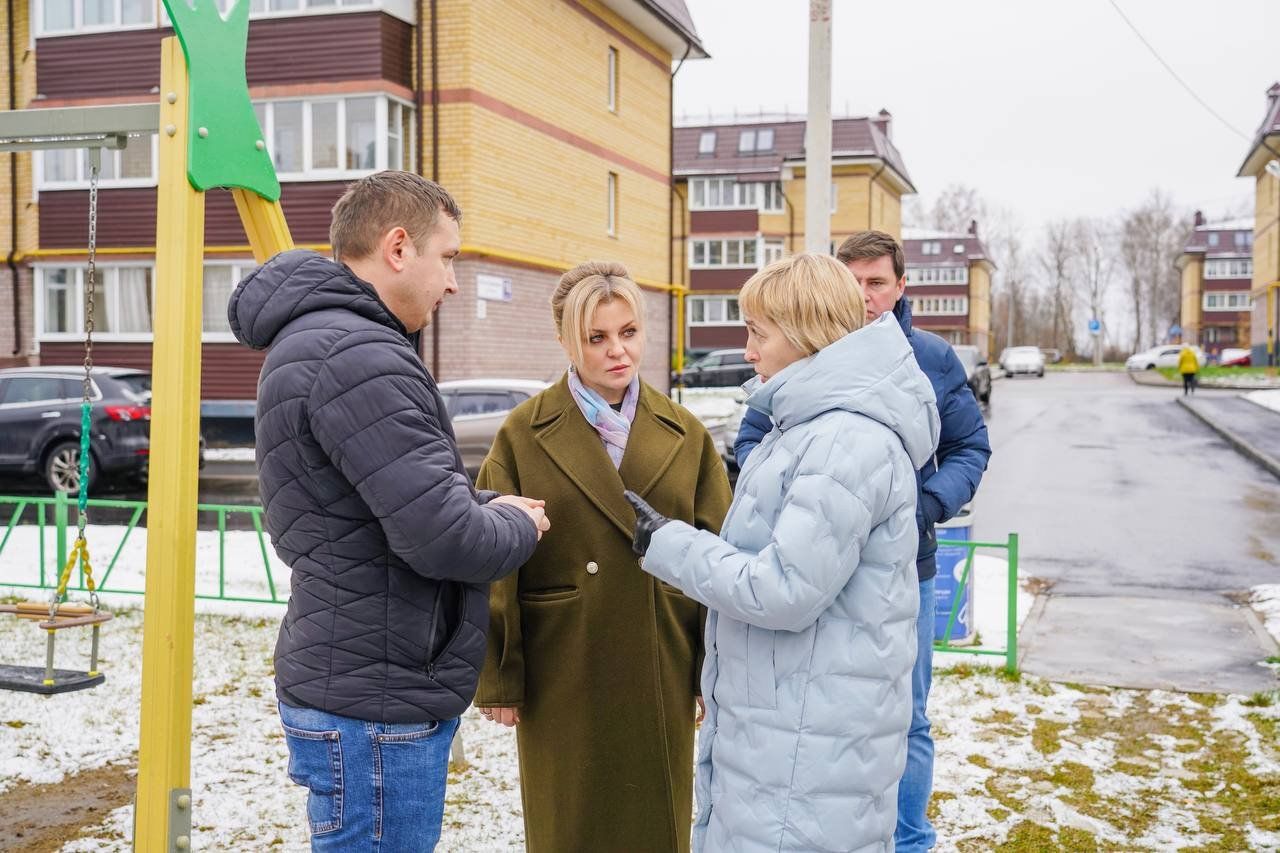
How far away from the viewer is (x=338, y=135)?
64.2ft

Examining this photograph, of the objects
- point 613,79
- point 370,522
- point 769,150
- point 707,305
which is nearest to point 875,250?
point 370,522

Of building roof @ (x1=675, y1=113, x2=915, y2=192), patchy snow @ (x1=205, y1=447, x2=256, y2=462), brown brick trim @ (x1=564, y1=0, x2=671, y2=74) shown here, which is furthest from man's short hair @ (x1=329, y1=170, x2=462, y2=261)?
building roof @ (x1=675, y1=113, x2=915, y2=192)

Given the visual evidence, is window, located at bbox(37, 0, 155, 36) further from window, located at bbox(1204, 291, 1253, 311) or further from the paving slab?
window, located at bbox(1204, 291, 1253, 311)

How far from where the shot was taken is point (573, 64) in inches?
893

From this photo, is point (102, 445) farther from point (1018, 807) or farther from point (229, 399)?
point (1018, 807)

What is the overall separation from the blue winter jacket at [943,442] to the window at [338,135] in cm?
1671

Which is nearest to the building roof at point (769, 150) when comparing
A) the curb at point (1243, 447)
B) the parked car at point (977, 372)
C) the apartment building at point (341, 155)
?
the parked car at point (977, 372)

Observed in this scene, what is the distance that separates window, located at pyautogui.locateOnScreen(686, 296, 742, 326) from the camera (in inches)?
1891

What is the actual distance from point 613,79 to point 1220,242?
70.0 metres

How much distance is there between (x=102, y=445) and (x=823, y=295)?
1373cm

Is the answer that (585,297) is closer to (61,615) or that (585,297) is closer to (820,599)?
(820,599)

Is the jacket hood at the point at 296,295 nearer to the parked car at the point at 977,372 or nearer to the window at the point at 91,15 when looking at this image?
the window at the point at 91,15

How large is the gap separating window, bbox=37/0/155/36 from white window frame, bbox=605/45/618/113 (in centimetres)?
909

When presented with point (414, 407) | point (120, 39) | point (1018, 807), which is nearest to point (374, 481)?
point (414, 407)
